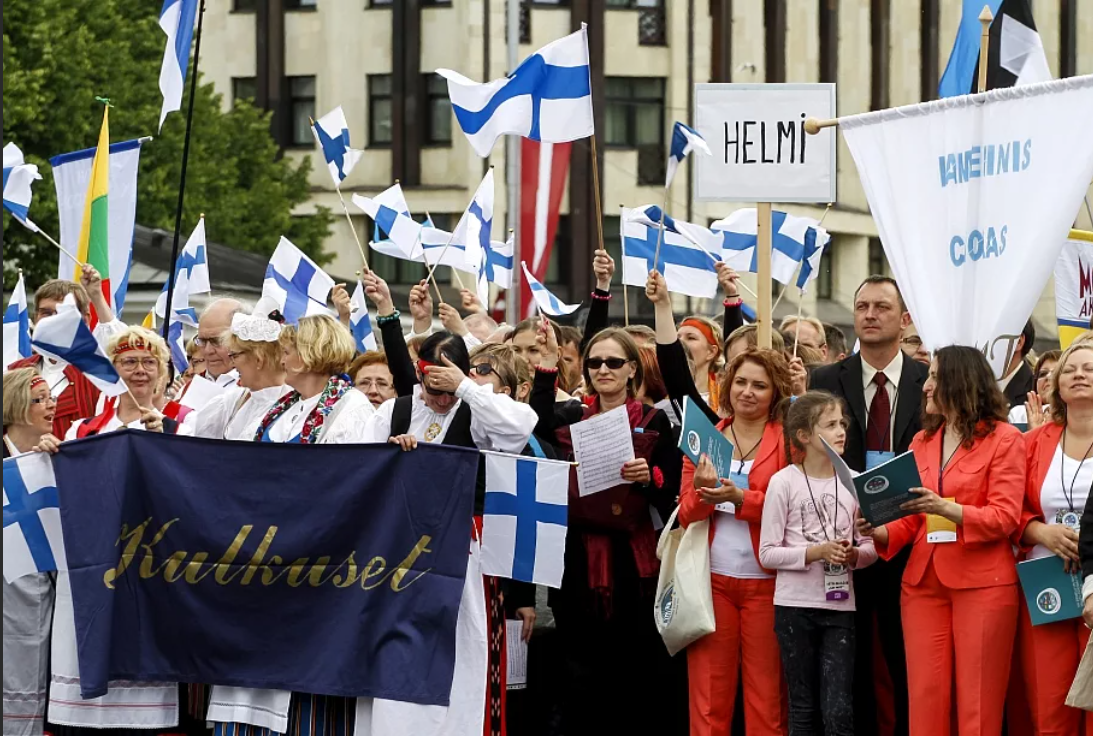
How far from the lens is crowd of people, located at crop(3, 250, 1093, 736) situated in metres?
7.91

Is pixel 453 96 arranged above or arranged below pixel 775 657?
above

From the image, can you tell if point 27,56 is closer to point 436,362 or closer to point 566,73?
point 566,73

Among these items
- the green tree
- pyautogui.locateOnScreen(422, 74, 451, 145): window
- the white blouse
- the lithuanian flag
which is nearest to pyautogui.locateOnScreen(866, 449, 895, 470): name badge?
the white blouse

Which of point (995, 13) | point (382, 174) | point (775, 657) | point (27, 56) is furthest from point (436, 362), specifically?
point (382, 174)

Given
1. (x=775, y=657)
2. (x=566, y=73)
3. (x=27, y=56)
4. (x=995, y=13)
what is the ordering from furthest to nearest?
(x=27, y=56)
(x=566, y=73)
(x=995, y=13)
(x=775, y=657)

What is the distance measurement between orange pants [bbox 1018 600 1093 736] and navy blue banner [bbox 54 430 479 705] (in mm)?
2399

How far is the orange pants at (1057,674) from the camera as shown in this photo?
7.84 metres

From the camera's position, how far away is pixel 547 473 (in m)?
8.54

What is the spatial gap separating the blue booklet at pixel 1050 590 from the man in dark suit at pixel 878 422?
30.8 inches

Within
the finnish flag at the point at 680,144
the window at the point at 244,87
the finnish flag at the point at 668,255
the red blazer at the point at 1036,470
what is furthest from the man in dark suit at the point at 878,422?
the window at the point at 244,87

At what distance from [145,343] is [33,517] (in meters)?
1.02

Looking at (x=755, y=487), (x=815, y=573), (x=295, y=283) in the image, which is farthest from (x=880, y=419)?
(x=295, y=283)

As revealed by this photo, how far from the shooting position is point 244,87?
4844cm

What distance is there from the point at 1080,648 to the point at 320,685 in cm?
313
